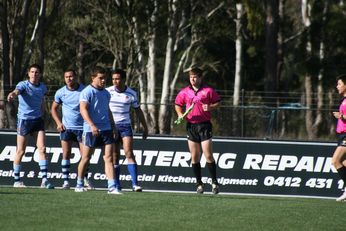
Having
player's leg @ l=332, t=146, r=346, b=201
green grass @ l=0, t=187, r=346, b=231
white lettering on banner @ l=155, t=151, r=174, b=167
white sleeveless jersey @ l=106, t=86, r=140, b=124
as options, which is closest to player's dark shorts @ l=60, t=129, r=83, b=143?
white sleeveless jersey @ l=106, t=86, r=140, b=124

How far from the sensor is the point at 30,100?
16969mm

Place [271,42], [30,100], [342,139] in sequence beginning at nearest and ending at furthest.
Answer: [342,139] < [30,100] < [271,42]

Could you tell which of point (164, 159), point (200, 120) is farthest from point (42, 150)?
point (164, 159)

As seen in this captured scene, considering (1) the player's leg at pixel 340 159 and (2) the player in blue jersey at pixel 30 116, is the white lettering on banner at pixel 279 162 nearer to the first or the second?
(1) the player's leg at pixel 340 159

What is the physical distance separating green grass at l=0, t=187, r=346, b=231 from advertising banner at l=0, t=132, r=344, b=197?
476 cm

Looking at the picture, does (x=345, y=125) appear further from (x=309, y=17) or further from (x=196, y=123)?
(x=309, y=17)

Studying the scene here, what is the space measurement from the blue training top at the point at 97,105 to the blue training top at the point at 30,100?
2.03m

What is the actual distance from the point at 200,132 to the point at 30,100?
3.07 m

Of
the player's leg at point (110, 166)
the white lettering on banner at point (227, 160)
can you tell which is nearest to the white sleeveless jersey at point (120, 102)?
the player's leg at point (110, 166)

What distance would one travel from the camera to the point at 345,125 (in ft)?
52.4

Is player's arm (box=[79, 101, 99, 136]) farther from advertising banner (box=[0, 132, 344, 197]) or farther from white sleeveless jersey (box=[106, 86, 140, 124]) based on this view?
advertising banner (box=[0, 132, 344, 197])

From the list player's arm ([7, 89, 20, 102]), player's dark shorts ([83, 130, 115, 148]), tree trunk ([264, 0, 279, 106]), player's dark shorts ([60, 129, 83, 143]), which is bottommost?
player's dark shorts ([60, 129, 83, 143])

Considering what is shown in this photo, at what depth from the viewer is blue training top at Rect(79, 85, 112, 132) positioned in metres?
15.0

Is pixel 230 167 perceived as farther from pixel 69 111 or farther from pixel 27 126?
pixel 27 126
